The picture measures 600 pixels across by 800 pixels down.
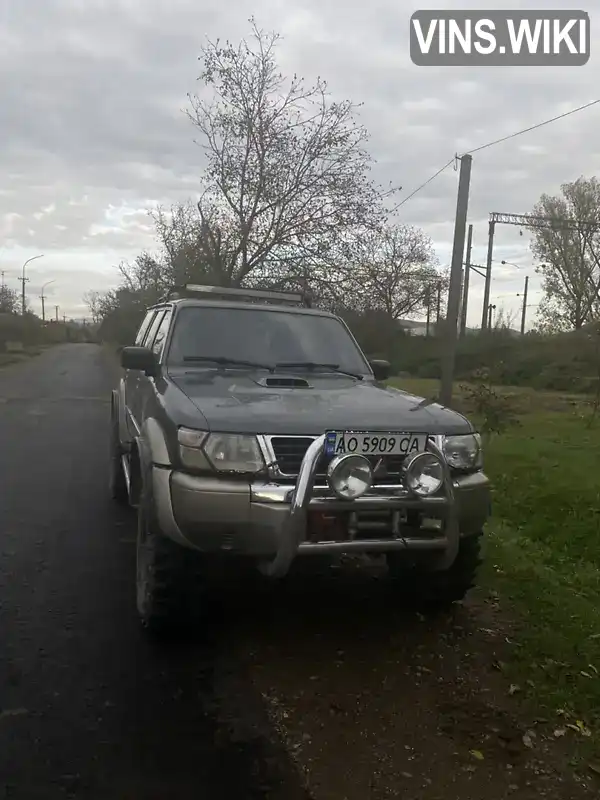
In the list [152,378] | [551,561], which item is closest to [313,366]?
[152,378]

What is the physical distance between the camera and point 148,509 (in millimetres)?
3834

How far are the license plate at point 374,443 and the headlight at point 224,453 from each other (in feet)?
1.15

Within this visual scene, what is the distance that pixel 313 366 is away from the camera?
5.22 metres

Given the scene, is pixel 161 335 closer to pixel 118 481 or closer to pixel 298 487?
pixel 118 481

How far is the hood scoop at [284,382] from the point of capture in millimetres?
4457

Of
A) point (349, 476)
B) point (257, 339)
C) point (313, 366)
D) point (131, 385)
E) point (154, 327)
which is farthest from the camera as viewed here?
point (154, 327)

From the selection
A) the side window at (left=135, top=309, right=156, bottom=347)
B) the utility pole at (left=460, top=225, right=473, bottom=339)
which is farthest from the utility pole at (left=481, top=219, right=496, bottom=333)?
the side window at (left=135, top=309, right=156, bottom=347)

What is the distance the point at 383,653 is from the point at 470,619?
771mm

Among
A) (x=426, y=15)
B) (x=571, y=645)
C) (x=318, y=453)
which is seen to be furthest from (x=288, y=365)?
(x=426, y=15)

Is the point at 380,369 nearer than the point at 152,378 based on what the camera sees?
No

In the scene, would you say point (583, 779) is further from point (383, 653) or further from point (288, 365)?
point (288, 365)

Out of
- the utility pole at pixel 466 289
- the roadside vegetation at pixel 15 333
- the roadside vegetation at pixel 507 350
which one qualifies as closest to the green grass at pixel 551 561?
the roadside vegetation at pixel 507 350

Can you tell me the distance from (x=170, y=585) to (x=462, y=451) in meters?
1.61

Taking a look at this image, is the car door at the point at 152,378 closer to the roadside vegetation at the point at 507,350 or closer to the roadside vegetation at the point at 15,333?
the roadside vegetation at the point at 507,350
